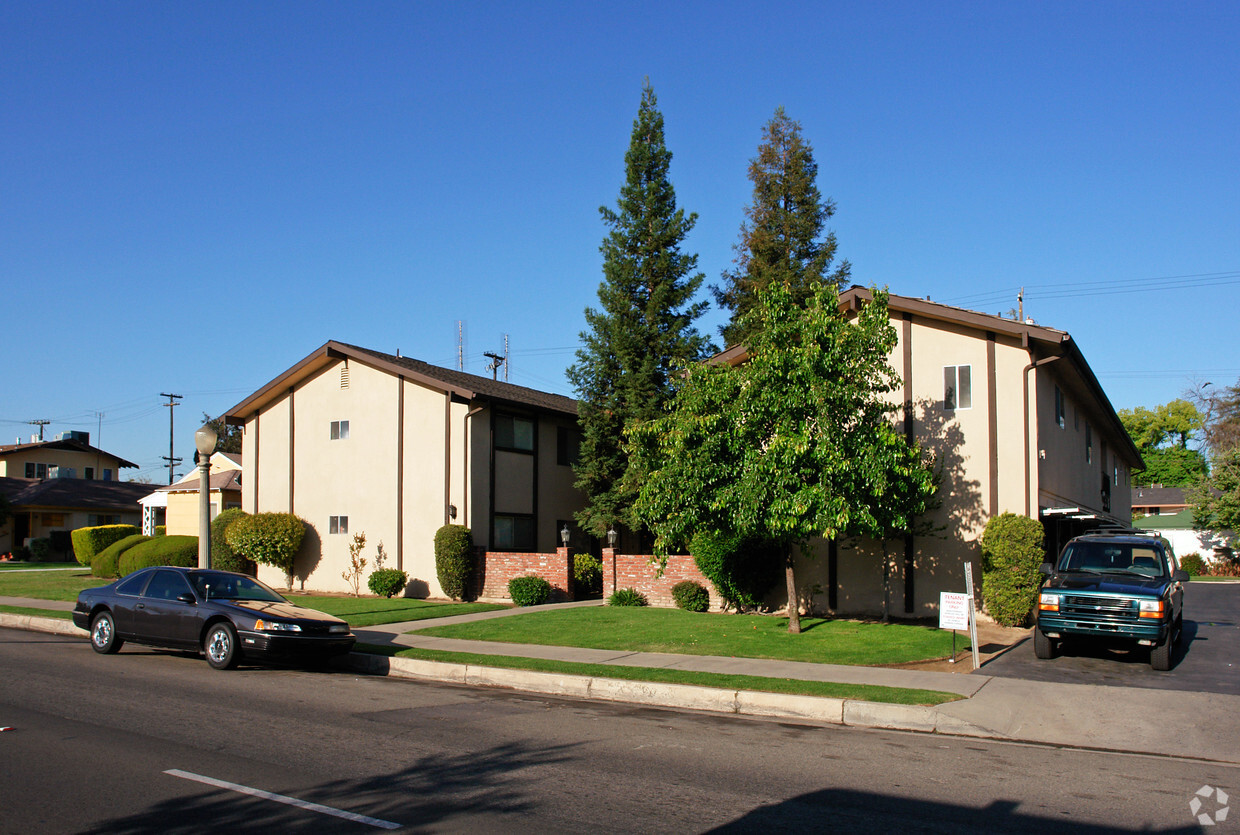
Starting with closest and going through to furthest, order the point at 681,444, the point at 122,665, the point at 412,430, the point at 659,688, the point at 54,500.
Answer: the point at 659,688 < the point at 122,665 < the point at 681,444 < the point at 412,430 < the point at 54,500

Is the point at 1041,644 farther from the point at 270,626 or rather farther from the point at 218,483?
the point at 218,483

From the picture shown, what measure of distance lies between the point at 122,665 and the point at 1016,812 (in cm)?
1185

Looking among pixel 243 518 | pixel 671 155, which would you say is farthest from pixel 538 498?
pixel 671 155

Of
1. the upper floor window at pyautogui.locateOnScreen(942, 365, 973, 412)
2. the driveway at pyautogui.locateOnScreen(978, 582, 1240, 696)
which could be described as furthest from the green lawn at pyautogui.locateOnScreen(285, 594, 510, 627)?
the driveway at pyautogui.locateOnScreen(978, 582, 1240, 696)

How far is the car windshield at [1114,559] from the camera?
14316 millimetres

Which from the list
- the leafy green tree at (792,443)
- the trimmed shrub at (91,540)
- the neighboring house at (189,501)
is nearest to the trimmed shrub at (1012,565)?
the leafy green tree at (792,443)

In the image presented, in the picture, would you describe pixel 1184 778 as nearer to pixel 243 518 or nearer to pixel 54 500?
pixel 243 518

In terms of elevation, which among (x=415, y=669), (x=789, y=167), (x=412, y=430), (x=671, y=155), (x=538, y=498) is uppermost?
(x=789, y=167)

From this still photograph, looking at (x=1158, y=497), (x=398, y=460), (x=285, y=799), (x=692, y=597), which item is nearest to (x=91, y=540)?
(x=398, y=460)

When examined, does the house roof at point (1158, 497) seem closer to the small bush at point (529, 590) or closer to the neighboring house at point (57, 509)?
the small bush at point (529, 590)

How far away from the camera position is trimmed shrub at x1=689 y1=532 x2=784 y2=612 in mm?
19906

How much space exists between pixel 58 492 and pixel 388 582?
33262 millimetres

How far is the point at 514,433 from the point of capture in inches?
1038

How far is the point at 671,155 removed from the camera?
26531 mm
